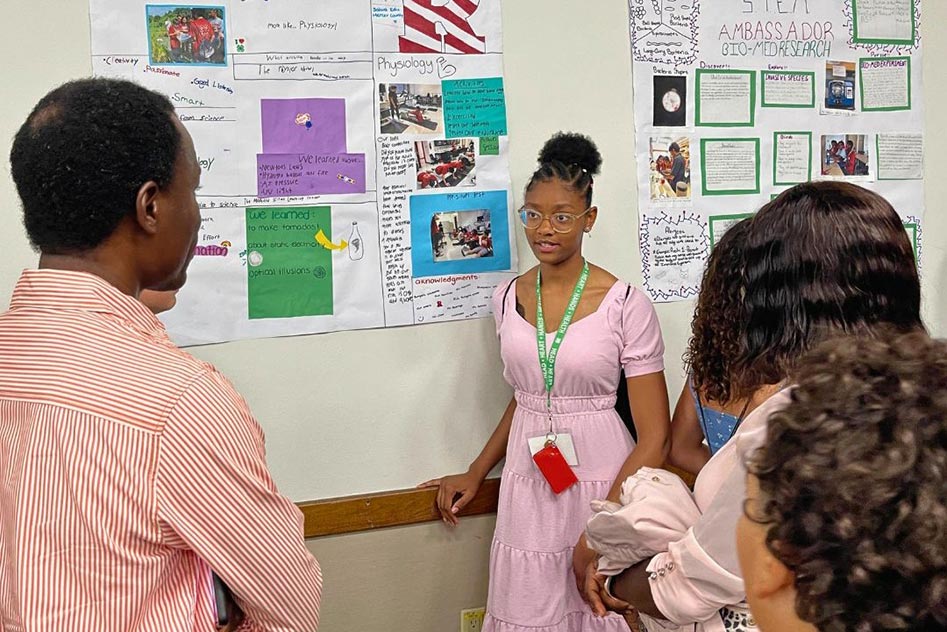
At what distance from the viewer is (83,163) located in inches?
46.4

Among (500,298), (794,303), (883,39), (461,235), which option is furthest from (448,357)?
(883,39)

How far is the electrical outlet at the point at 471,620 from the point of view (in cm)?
280

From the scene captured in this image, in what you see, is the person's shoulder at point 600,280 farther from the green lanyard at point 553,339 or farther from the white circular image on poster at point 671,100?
the white circular image on poster at point 671,100

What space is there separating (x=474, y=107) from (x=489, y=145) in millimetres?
113

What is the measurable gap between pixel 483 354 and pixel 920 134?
67.6 inches

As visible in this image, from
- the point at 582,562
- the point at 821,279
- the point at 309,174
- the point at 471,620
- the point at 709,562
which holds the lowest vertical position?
the point at 471,620

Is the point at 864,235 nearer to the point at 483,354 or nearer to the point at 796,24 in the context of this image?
the point at 483,354

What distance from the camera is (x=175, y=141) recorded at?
4.13 ft

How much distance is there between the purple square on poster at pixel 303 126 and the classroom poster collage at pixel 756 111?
0.92 meters

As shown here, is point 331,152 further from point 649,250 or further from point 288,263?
point 649,250

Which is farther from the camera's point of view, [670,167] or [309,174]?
[670,167]

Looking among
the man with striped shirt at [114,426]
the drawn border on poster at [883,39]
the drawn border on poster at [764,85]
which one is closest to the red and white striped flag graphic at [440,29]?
the drawn border on poster at [764,85]

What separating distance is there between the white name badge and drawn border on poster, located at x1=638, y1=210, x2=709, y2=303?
0.67 metres

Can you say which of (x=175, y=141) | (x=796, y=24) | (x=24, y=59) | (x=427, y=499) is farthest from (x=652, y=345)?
(x=24, y=59)
